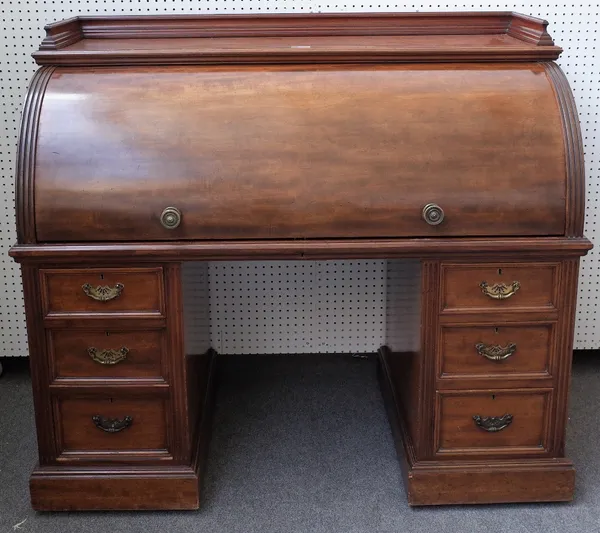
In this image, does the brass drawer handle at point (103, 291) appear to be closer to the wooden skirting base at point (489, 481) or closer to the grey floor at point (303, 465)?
the grey floor at point (303, 465)

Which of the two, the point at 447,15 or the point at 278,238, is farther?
the point at 447,15

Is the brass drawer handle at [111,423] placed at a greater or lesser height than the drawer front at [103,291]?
lesser

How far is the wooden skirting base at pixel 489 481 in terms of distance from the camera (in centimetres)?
229

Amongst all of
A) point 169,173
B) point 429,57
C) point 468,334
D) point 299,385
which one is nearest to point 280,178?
point 169,173

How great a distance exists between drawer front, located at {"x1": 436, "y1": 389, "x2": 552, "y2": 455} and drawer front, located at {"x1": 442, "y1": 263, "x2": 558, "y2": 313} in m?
0.26

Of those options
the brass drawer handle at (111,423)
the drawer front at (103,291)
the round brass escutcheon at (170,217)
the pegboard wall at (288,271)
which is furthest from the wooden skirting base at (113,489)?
the round brass escutcheon at (170,217)

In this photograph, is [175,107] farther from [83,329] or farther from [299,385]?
[299,385]

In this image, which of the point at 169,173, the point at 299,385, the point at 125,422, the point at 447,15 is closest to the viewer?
the point at 169,173

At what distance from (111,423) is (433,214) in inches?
42.7

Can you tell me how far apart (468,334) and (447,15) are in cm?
110

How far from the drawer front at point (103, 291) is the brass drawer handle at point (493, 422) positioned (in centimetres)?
96

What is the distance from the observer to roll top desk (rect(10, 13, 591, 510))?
2.10 metres

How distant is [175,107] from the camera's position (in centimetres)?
213

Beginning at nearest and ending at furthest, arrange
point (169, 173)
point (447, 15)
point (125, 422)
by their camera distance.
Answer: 1. point (169, 173)
2. point (125, 422)
3. point (447, 15)
